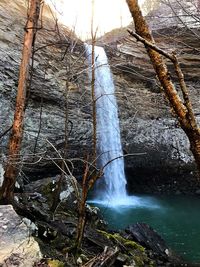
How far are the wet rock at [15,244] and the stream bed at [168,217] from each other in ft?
15.7

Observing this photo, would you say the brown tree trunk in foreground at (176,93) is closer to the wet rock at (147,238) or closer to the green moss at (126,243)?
the green moss at (126,243)

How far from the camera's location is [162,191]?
58.9ft

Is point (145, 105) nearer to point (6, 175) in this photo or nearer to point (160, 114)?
point (160, 114)

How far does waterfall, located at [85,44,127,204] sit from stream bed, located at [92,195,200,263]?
4.10 feet

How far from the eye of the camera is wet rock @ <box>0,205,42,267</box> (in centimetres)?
349

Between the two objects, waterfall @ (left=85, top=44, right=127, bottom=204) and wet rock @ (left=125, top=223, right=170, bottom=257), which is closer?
wet rock @ (left=125, top=223, right=170, bottom=257)

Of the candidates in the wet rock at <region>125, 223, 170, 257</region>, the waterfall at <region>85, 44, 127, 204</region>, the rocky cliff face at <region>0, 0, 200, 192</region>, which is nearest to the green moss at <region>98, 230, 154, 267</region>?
the wet rock at <region>125, 223, 170, 257</region>

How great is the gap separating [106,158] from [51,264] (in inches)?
526

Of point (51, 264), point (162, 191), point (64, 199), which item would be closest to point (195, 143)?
point (51, 264)

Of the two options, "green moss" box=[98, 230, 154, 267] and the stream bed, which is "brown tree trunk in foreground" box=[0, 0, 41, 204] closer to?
"green moss" box=[98, 230, 154, 267]

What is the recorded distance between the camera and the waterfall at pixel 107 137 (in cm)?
1683

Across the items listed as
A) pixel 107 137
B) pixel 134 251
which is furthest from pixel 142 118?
pixel 134 251

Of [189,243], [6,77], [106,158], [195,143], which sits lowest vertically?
[189,243]

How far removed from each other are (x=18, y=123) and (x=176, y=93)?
4.55 meters
